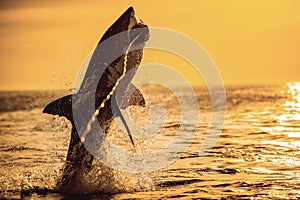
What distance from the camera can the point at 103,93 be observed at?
1222 centimetres

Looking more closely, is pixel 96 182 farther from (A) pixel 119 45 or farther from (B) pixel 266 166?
(B) pixel 266 166

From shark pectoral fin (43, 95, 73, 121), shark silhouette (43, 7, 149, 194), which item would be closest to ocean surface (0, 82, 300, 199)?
shark silhouette (43, 7, 149, 194)

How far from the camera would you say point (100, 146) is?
42.5ft

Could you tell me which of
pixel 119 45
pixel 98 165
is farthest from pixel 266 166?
pixel 119 45

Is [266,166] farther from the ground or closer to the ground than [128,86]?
closer to the ground

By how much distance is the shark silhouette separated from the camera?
11.9 m

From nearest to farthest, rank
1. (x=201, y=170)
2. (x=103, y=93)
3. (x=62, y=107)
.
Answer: (x=103, y=93), (x=62, y=107), (x=201, y=170)

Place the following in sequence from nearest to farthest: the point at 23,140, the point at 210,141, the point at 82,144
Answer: the point at 82,144
the point at 210,141
the point at 23,140

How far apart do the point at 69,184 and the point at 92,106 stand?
6.79 feet

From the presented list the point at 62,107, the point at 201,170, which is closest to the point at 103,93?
the point at 62,107

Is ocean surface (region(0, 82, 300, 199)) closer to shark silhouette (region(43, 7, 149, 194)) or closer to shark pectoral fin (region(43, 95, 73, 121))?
shark silhouette (region(43, 7, 149, 194))

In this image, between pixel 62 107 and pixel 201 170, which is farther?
pixel 201 170

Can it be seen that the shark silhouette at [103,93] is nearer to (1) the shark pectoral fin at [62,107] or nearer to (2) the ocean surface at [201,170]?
(1) the shark pectoral fin at [62,107]

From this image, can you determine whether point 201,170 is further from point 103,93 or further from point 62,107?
point 62,107
